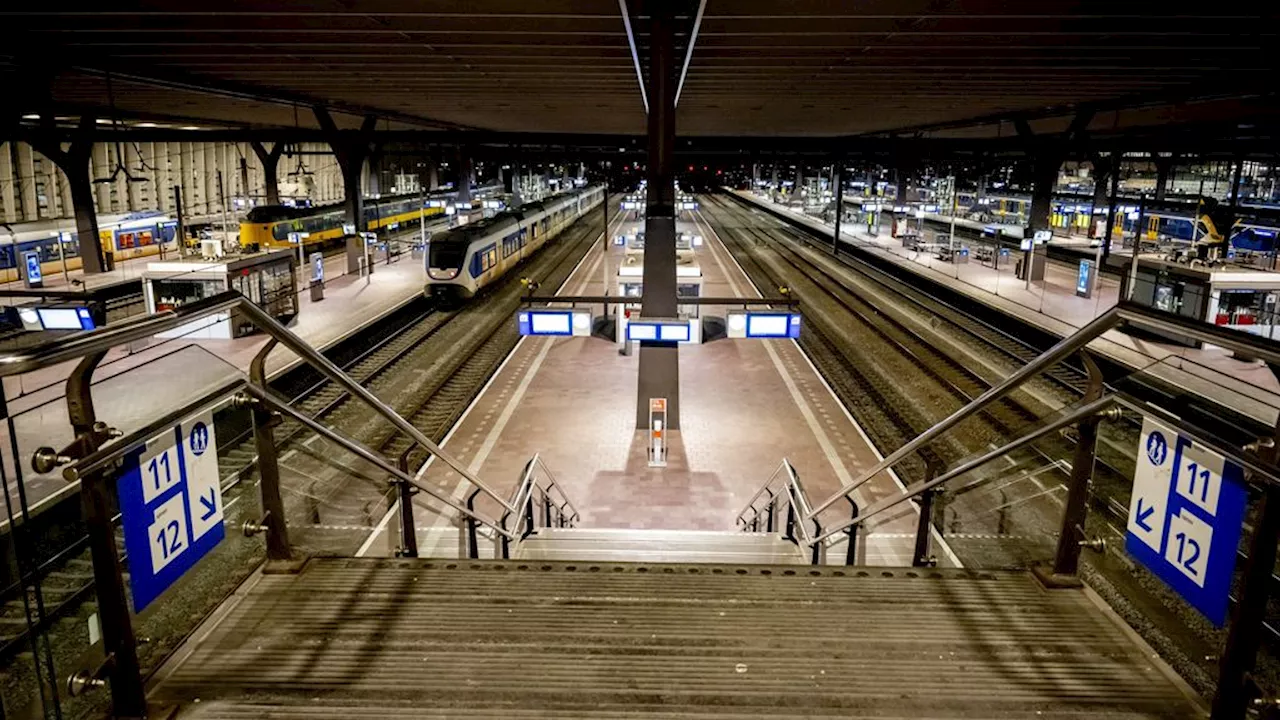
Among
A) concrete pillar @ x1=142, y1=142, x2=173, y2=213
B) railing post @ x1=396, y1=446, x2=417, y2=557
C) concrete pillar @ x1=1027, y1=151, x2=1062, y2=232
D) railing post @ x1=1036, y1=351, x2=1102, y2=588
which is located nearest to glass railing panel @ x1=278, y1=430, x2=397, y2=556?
railing post @ x1=396, y1=446, x2=417, y2=557

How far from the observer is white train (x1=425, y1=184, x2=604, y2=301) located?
78.7 feet

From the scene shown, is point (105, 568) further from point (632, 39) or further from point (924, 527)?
point (632, 39)

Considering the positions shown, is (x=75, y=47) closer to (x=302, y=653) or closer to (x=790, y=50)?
(x=790, y=50)

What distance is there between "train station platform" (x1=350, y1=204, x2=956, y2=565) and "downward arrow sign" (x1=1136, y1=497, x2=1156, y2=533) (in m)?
5.42

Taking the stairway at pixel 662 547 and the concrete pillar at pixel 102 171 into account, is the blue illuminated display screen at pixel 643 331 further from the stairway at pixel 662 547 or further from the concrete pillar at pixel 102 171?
the concrete pillar at pixel 102 171

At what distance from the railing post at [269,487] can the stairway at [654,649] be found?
0.10 metres

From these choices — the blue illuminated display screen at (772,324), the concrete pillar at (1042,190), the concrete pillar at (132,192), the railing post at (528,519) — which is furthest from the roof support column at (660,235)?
the concrete pillar at (132,192)

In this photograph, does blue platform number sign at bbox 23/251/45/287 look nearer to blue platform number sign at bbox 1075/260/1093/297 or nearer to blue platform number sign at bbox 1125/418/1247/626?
blue platform number sign at bbox 1125/418/1247/626

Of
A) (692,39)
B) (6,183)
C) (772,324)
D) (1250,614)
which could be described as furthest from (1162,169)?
(6,183)

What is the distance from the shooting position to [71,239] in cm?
2681

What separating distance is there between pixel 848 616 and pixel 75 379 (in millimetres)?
3274

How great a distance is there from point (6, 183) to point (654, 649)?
36.8 meters

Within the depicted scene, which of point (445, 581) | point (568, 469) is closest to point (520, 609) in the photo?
point (445, 581)

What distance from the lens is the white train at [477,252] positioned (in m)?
24.0
